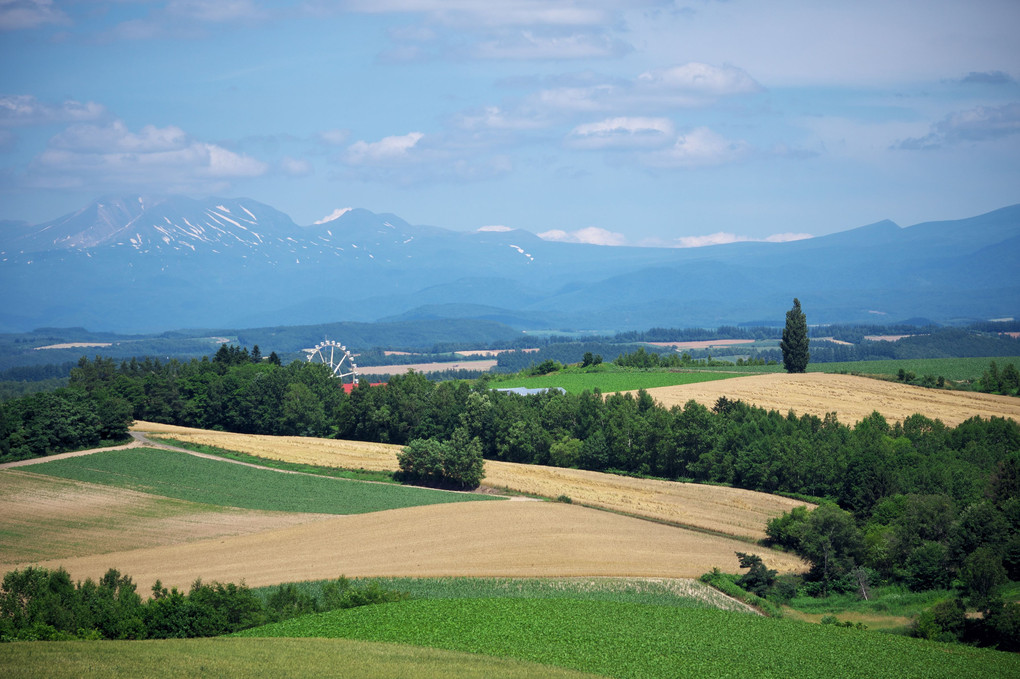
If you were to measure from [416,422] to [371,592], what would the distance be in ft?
180

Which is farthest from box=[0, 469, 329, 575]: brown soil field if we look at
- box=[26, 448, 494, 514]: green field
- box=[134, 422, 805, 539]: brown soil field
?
box=[134, 422, 805, 539]: brown soil field

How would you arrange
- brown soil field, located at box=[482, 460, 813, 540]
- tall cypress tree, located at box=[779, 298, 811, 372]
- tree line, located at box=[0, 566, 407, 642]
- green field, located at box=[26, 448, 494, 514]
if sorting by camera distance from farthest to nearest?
1. tall cypress tree, located at box=[779, 298, 811, 372]
2. green field, located at box=[26, 448, 494, 514]
3. brown soil field, located at box=[482, 460, 813, 540]
4. tree line, located at box=[0, 566, 407, 642]

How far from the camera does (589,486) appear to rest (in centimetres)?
7388

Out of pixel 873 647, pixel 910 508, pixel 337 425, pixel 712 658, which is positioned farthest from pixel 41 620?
pixel 337 425

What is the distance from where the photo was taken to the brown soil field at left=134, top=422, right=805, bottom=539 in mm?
62969

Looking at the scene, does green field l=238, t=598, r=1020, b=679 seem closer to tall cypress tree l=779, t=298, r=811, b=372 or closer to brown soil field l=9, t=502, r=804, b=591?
brown soil field l=9, t=502, r=804, b=591

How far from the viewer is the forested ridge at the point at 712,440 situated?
50031 mm

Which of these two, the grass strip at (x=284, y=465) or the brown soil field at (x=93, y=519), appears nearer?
the brown soil field at (x=93, y=519)

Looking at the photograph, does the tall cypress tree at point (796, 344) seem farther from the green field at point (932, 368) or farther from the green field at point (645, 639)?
the green field at point (645, 639)

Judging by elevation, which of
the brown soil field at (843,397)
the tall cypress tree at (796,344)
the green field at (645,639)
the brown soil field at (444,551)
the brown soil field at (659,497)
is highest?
the tall cypress tree at (796,344)

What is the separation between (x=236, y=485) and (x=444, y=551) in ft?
87.0

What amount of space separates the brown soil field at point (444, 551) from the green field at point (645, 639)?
826 cm

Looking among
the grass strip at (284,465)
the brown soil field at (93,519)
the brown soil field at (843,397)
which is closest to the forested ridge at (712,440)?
the brown soil field at (843,397)

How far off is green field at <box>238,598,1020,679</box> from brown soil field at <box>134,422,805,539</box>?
69.1 ft
